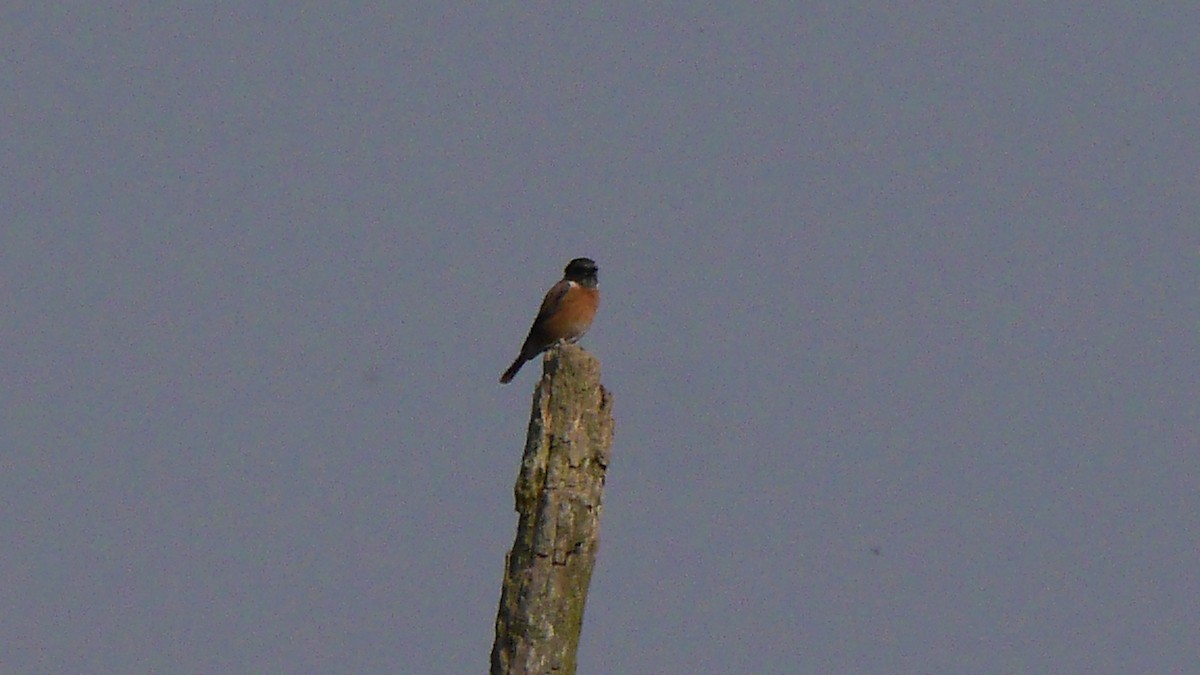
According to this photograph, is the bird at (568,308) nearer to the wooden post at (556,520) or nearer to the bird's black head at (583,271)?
the bird's black head at (583,271)

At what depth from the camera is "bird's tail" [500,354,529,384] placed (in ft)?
40.8

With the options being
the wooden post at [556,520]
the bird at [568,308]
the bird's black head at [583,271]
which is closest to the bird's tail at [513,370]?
the bird at [568,308]

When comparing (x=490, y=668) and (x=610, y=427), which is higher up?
(x=610, y=427)

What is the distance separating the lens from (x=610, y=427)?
28.1 feet

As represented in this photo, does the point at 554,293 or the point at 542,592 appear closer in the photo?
the point at 542,592

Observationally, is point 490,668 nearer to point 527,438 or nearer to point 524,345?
point 527,438

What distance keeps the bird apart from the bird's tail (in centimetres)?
12

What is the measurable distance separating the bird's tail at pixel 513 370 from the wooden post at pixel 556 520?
388cm

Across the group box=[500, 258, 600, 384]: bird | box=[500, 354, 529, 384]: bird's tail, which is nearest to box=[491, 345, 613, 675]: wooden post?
box=[500, 258, 600, 384]: bird

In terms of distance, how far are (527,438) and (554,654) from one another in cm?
126

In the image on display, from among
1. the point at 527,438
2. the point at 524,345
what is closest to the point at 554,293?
the point at 524,345

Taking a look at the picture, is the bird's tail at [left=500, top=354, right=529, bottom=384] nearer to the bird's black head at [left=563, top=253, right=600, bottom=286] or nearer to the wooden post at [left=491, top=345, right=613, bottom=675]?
the bird's black head at [left=563, top=253, right=600, bottom=286]

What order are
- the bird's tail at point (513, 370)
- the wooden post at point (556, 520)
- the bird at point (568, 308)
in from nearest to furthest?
1. the wooden post at point (556, 520)
2. the bird at point (568, 308)
3. the bird's tail at point (513, 370)

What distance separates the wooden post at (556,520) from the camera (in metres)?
8.27
